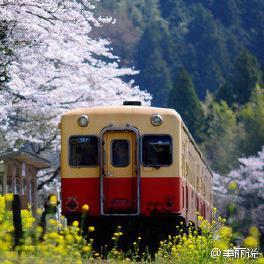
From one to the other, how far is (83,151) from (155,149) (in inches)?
40.8

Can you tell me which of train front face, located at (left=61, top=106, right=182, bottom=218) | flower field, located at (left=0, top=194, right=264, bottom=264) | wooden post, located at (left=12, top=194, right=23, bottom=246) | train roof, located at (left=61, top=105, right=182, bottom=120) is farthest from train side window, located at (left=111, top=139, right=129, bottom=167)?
wooden post, located at (left=12, top=194, right=23, bottom=246)

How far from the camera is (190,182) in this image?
18422 millimetres

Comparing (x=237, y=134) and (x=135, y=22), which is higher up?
(x=135, y=22)

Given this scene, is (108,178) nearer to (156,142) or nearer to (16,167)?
(156,142)

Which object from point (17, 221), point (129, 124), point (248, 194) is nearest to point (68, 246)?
point (17, 221)

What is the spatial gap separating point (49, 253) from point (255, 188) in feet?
150

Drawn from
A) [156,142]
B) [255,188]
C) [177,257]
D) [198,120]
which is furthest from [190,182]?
[198,120]

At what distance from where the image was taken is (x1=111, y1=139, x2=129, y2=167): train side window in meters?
16.0

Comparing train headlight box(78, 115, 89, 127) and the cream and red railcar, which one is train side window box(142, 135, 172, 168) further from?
train headlight box(78, 115, 89, 127)

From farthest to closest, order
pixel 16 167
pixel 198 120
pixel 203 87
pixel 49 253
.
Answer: pixel 203 87 < pixel 198 120 < pixel 16 167 < pixel 49 253

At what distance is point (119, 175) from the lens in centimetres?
1593

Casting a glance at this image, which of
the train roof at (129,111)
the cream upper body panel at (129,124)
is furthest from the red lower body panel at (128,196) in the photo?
the train roof at (129,111)

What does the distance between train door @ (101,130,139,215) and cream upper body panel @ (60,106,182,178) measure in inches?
5.3

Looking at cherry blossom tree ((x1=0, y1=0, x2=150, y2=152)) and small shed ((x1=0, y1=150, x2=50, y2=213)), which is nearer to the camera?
cherry blossom tree ((x1=0, y1=0, x2=150, y2=152))
